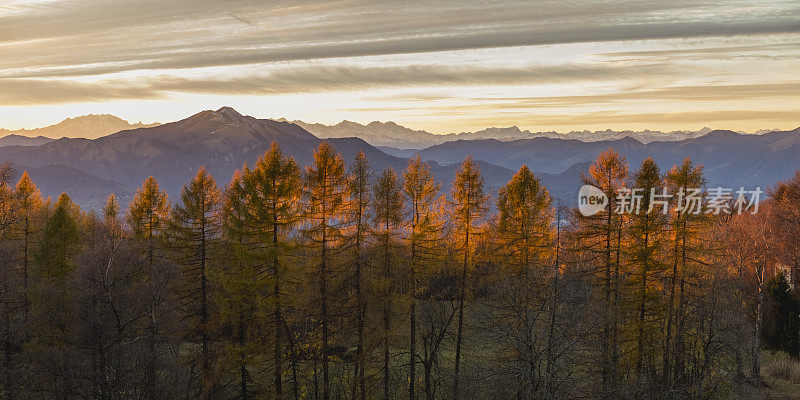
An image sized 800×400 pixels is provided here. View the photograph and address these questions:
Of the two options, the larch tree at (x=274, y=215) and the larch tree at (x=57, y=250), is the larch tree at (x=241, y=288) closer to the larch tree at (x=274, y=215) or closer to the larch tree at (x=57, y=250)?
the larch tree at (x=274, y=215)

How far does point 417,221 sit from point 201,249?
1416 cm

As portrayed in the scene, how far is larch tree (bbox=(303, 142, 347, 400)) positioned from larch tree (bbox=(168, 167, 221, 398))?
7289 millimetres

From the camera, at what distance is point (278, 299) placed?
2769 cm

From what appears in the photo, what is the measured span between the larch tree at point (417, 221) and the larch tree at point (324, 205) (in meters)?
5.25

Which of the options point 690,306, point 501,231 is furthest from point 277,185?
point 690,306

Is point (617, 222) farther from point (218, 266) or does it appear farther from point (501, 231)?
point (218, 266)

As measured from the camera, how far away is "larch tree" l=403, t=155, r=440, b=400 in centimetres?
3228

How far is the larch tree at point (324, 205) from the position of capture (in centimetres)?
2922

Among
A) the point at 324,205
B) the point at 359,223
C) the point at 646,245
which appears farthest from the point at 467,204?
the point at 646,245

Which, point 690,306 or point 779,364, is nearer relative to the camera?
point 690,306

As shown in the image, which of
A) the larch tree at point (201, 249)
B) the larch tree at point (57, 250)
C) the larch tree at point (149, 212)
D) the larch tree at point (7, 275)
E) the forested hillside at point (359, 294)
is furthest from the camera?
the larch tree at point (149, 212)

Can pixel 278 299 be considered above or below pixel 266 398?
above

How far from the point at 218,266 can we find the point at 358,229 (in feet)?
40.4

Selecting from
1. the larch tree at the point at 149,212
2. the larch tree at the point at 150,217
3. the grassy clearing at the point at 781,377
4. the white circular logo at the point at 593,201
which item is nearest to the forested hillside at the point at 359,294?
the white circular logo at the point at 593,201
